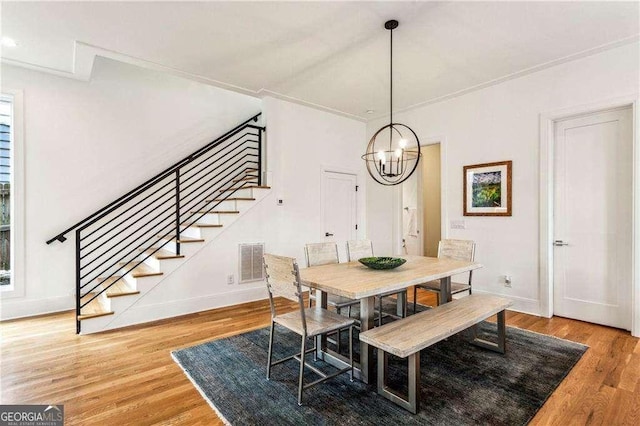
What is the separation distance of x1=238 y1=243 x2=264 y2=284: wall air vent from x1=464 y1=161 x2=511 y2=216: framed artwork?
3.09m

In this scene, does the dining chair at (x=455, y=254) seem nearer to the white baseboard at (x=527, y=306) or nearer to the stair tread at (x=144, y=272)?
the white baseboard at (x=527, y=306)

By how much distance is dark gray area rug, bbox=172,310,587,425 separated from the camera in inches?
76.9

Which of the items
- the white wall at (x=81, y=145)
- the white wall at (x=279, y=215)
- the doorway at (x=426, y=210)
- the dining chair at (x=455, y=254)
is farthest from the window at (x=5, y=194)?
the doorway at (x=426, y=210)

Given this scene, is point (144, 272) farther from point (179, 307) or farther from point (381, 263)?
point (381, 263)

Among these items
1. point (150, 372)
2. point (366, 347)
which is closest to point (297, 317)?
point (366, 347)

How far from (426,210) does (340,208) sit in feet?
7.44

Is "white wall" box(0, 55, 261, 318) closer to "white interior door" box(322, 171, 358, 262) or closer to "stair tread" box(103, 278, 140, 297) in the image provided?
"stair tread" box(103, 278, 140, 297)

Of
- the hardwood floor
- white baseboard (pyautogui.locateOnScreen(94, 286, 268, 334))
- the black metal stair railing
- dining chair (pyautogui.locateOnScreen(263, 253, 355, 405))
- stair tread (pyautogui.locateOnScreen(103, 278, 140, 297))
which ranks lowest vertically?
the hardwood floor

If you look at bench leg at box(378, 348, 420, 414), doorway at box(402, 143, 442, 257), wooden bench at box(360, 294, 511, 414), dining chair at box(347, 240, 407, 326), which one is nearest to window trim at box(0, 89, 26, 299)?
dining chair at box(347, 240, 407, 326)

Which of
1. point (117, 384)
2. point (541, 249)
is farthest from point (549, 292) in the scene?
point (117, 384)

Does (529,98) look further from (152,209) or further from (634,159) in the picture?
(152,209)

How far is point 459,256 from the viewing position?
3.60m

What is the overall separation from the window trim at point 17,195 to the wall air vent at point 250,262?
102 inches

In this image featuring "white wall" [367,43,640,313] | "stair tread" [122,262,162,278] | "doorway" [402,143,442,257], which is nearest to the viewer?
"white wall" [367,43,640,313]
